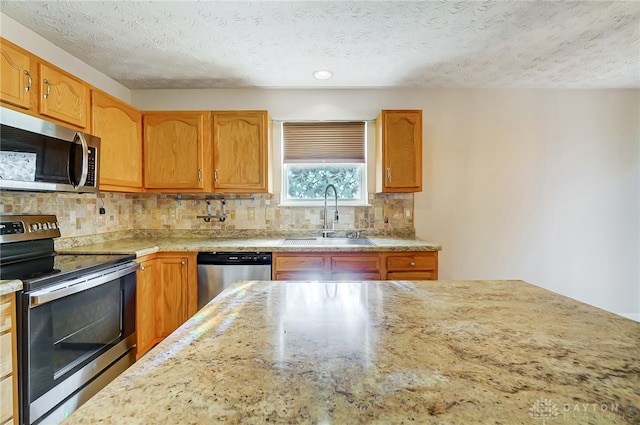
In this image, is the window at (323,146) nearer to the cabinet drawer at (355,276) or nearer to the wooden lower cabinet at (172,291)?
the cabinet drawer at (355,276)

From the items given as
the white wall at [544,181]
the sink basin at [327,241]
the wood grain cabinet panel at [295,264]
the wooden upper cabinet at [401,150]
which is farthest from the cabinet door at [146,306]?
the white wall at [544,181]

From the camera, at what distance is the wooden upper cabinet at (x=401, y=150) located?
2.70m

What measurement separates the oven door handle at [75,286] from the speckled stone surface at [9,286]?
0.22ft

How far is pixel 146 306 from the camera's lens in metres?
2.27

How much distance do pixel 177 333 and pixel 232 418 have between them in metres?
0.39

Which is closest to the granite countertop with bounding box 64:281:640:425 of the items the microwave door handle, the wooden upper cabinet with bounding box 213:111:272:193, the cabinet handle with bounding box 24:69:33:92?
the microwave door handle

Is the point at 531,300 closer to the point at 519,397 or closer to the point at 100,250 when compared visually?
the point at 519,397

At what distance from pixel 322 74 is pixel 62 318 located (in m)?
2.56

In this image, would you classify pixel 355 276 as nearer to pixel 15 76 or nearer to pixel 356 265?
pixel 356 265

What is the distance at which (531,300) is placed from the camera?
38.5 inches

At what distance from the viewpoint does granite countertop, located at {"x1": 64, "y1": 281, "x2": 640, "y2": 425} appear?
447 mm

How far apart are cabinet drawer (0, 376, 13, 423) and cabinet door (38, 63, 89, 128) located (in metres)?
1.43

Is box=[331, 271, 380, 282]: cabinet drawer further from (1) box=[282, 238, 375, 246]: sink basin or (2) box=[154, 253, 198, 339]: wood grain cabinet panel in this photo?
(2) box=[154, 253, 198, 339]: wood grain cabinet panel

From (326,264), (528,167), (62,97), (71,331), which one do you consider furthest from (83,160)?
(528,167)
